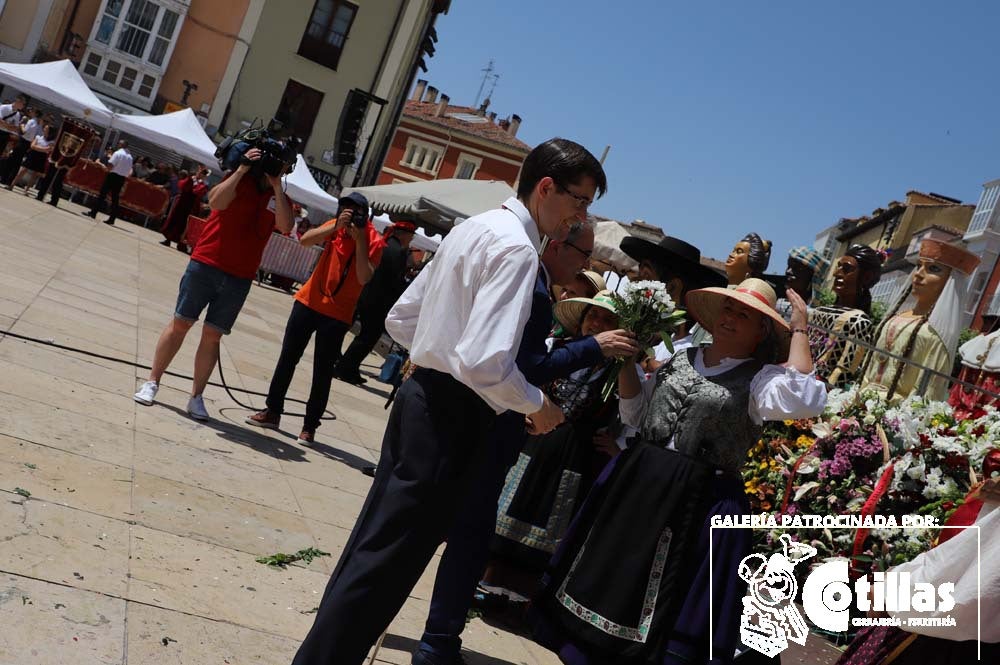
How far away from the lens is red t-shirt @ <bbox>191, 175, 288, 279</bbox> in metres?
7.37

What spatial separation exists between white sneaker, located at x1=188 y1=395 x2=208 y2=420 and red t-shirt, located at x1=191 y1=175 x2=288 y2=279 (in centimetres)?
89

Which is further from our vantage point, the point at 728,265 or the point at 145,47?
the point at 145,47

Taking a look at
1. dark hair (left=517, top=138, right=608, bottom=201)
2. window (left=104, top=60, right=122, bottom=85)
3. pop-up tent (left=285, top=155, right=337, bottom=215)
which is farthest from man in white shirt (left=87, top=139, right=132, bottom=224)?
dark hair (left=517, top=138, right=608, bottom=201)

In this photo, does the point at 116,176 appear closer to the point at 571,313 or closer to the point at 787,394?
the point at 571,313

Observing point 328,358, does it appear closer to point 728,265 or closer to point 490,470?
point 728,265

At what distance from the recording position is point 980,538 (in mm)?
3303

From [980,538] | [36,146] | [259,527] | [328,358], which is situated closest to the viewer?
[980,538]

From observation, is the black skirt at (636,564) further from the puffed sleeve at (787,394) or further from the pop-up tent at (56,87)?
the pop-up tent at (56,87)

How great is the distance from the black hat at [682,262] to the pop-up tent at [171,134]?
69.6ft

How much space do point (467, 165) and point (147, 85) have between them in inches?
1320

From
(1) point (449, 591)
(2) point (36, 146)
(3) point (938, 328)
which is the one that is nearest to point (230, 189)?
(1) point (449, 591)

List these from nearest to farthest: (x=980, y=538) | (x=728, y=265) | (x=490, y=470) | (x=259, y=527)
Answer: (x=980, y=538) < (x=490, y=470) < (x=259, y=527) < (x=728, y=265)

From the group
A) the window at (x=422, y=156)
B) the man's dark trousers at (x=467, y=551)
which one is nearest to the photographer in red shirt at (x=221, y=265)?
the man's dark trousers at (x=467, y=551)

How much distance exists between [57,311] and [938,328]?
6.94 meters
